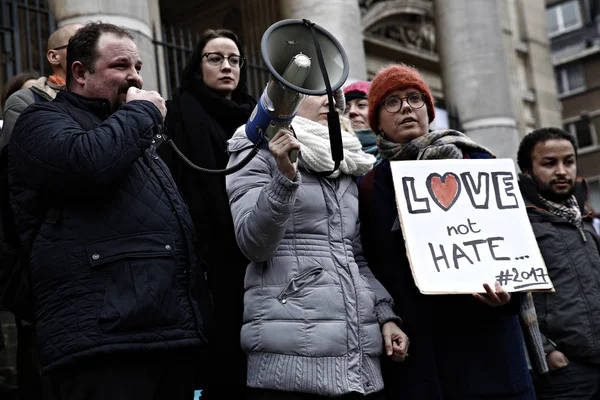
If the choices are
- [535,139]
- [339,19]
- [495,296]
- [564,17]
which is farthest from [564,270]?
[564,17]

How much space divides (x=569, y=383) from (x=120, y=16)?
517 cm

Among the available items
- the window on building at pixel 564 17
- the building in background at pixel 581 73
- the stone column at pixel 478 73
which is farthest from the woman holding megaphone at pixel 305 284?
the window on building at pixel 564 17

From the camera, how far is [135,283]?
9.50 feet

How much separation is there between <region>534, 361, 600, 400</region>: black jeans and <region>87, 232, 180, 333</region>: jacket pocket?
2.38m

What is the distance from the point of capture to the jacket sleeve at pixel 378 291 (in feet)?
11.3

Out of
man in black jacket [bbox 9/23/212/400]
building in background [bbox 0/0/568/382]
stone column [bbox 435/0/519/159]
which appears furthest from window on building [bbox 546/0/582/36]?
man in black jacket [bbox 9/23/212/400]

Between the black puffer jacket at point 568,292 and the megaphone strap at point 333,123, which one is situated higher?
the megaphone strap at point 333,123

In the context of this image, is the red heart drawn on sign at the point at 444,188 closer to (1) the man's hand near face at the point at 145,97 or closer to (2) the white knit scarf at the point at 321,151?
(2) the white knit scarf at the point at 321,151

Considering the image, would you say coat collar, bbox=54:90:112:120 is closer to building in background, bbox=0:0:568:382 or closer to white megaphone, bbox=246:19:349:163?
white megaphone, bbox=246:19:349:163

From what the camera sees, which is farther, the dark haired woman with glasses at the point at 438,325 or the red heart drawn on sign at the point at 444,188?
the red heart drawn on sign at the point at 444,188

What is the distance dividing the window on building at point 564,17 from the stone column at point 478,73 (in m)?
29.1

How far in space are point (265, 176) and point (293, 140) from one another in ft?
1.35

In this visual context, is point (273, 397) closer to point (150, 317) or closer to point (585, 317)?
point (150, 317)

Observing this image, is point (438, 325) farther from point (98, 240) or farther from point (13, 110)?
point (13, 110)
